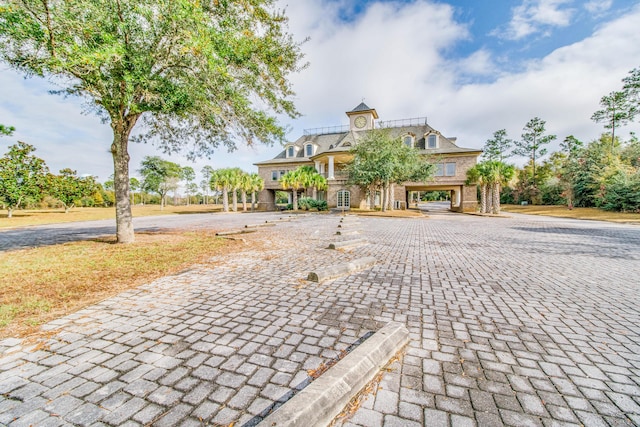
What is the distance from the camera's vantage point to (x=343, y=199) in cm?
3269

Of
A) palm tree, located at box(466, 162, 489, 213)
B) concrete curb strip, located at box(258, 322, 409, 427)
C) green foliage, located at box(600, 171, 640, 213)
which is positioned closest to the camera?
concrete curb strip, located at box(258, 322, 409, 427)

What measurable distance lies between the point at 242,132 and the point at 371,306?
7.39 m

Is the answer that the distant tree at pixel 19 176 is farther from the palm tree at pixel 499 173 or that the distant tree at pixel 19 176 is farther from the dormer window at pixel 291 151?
the palm tree at pixel 499 173

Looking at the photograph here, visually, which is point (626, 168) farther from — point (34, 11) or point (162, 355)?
point (34, 11)

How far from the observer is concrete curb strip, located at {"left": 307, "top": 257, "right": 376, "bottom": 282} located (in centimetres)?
517

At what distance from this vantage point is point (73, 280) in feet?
17.1

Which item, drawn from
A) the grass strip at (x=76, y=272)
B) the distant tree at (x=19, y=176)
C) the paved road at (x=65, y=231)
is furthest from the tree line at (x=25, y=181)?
the grass strip at (x=76, y=272)

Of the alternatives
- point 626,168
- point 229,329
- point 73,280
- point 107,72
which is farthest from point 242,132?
point 626,168

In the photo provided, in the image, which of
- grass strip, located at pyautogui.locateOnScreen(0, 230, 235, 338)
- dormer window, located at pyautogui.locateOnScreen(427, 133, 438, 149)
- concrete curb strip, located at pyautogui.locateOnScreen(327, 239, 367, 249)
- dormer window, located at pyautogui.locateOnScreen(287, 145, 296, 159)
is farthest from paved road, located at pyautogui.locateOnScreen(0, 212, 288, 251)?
dormer window, located at pyautogui.locateOnScreen(427, 133, 438, 149)

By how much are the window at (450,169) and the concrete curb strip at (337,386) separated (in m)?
31.6

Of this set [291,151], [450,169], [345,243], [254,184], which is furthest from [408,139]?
[345,243]

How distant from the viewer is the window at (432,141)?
103ft

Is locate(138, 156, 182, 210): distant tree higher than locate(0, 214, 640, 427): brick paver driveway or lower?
higher

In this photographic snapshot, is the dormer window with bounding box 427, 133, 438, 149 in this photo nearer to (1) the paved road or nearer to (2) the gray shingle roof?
(2) the gray shingle roof
